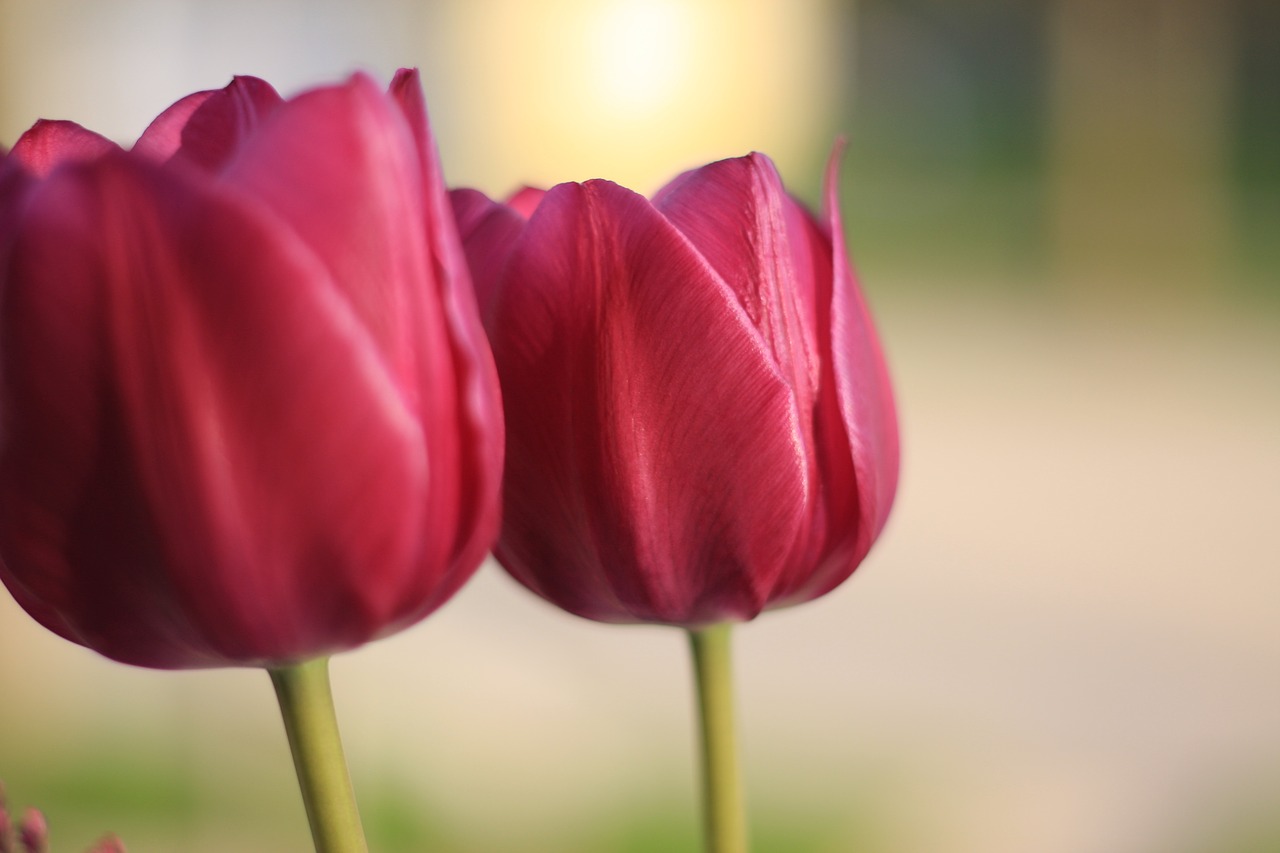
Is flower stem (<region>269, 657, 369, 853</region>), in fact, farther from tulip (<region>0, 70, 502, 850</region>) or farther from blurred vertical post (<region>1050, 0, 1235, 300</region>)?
blurred vertical post (<region>1050, 0, 1235, 300</region>)

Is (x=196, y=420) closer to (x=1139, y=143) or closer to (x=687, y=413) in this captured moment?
(x=687, y=413)

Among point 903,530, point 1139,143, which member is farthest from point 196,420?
point 1139,143

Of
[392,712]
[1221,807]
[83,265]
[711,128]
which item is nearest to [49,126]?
[83,265]

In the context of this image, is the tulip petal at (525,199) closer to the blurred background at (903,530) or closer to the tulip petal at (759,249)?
the tulip petal at (759,249)

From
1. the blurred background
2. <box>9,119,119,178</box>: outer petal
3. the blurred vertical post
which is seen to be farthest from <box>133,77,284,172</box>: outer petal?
the blurred vertical post

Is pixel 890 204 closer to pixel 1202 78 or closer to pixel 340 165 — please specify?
pixel 1202 78

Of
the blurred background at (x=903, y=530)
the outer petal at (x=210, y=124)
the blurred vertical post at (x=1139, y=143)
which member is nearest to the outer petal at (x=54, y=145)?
the outer petal at (x=210, y=124)
